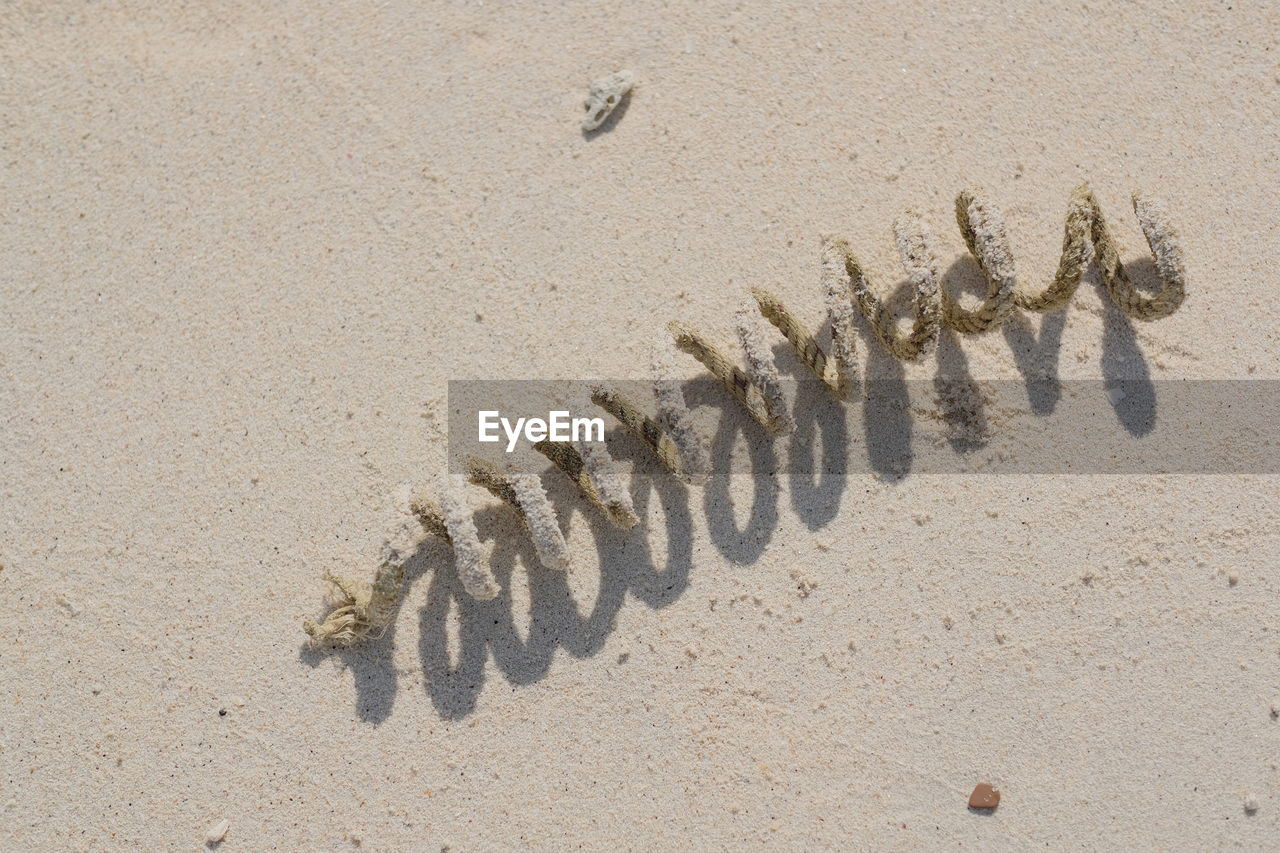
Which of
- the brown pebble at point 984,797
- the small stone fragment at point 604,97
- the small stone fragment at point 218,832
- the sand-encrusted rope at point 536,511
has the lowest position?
the small stone fragment at point 218,832

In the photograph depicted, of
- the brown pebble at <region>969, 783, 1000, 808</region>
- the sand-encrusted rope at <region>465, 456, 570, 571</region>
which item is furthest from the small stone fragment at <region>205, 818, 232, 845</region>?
the brown pebble at <region>969, 783, 1000, 808</region>

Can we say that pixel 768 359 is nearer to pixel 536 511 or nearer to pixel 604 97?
pixel 536 511

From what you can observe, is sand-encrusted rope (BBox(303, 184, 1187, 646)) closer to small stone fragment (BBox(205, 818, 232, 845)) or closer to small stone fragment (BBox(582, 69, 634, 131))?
small stone fragment (BBox(205, 818, 232, 845))

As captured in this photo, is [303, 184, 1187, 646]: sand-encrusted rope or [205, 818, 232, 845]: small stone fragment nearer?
[303, 184, 1187, 646]: sand-encrusted rope

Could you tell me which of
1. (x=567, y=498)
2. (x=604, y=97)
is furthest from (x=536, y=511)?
(x=604, y=97)

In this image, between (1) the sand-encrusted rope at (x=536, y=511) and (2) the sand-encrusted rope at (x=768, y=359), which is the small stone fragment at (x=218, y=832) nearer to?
(2) the sand-encrusted rope at (x=768, y=359)

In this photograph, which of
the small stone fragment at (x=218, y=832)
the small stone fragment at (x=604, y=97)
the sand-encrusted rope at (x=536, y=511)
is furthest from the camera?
the small stone fragment at (x=604, y=97)

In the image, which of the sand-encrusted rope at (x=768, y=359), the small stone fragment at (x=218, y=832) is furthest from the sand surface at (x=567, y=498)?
the sand-encrusted rope at (x=768, y=359)
